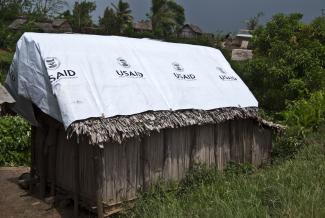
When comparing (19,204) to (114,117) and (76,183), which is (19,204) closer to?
(76,183)

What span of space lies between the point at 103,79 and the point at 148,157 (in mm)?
1705

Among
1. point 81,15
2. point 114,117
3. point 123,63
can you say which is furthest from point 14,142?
point 81,15

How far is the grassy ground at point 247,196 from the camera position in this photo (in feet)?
20.1

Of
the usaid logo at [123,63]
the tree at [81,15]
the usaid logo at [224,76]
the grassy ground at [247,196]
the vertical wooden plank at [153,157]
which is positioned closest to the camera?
the grassy ground at [247,196]

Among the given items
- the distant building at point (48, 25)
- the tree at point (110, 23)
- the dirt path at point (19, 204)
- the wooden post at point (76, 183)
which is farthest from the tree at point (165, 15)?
the wooden post at point (76, 183)

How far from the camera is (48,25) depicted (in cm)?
4591

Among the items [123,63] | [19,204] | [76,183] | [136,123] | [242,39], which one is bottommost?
[19,204]

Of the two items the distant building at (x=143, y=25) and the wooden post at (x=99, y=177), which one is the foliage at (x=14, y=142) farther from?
the distant building at (x=143, y=25)

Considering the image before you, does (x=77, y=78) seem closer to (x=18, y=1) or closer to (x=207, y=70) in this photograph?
(x=207, y=70)

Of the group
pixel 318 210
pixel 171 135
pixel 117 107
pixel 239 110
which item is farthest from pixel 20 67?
pixel 318 210

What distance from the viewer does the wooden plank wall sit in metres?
8.36

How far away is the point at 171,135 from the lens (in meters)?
9.32

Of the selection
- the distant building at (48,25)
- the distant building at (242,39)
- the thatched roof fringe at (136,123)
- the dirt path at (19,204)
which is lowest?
the dirt path at (19,204)

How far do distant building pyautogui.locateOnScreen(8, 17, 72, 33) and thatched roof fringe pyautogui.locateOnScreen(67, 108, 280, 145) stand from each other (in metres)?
33.0
